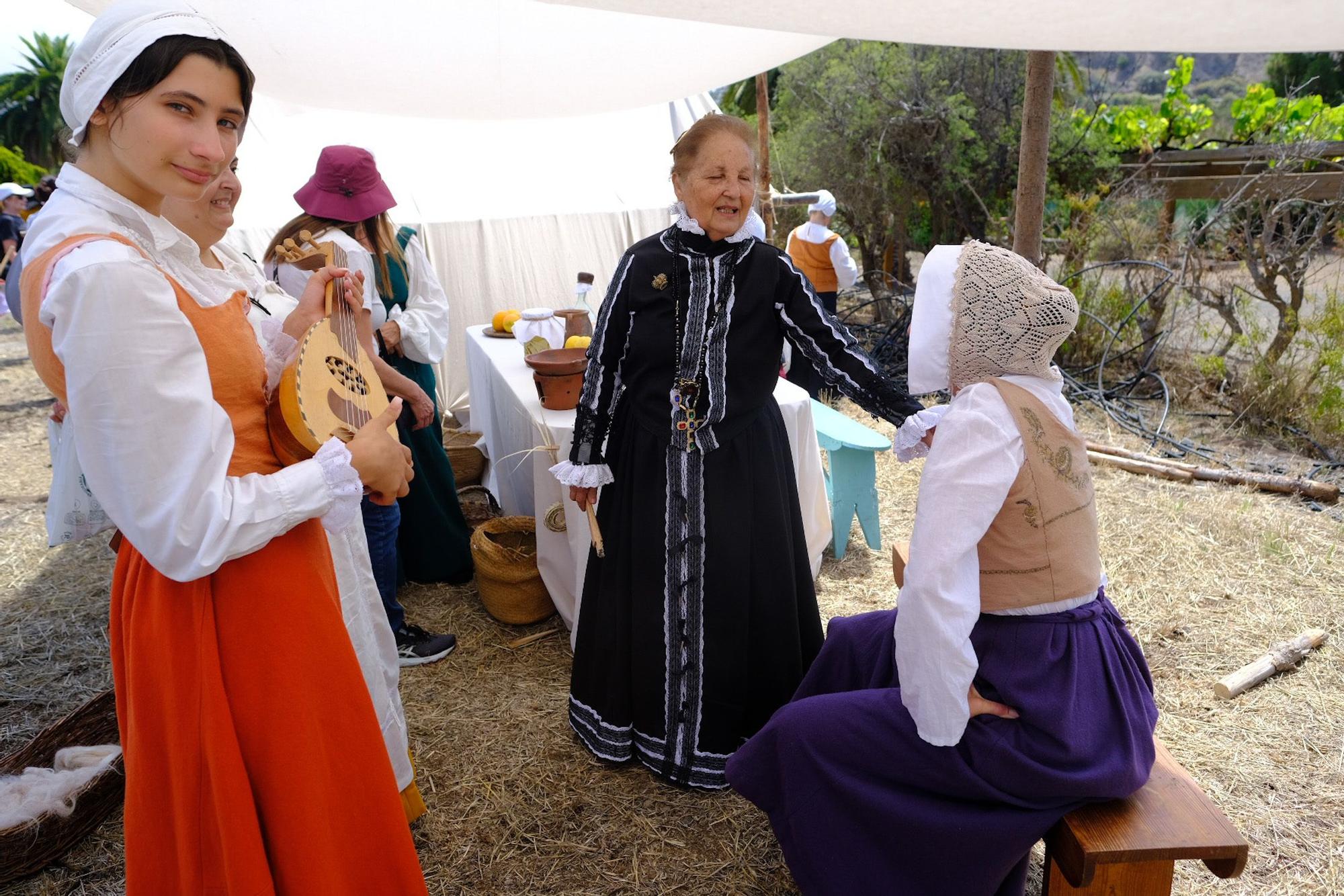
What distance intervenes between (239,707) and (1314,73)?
2231cm

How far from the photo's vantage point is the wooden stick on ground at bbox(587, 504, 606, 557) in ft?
7.97

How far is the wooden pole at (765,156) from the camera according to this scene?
6945 mm

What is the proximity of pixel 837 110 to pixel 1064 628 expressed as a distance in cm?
997

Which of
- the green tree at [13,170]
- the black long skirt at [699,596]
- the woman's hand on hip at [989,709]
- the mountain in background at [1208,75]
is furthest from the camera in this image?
the mountain in background at [1208,75]

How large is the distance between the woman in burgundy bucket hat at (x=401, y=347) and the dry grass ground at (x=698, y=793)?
0.57 ft

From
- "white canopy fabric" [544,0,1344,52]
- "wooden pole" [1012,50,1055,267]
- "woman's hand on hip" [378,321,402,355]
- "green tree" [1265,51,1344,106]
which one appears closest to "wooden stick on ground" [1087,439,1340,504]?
"wooden pole" [1012,50,1055,267]

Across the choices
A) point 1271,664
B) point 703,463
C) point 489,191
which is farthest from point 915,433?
point 489,191

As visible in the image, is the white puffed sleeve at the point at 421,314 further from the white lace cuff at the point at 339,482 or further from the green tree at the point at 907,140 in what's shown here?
the green tree at the point at 907,140

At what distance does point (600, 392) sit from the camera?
239cm

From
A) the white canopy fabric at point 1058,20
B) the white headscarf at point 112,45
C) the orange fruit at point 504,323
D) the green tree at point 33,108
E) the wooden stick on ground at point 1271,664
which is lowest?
the wooden stick on ground at point 1271,664

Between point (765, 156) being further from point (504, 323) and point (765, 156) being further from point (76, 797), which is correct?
point (76, 797)

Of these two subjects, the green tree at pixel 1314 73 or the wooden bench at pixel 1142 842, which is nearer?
the wooden bench at pixel 1142 842

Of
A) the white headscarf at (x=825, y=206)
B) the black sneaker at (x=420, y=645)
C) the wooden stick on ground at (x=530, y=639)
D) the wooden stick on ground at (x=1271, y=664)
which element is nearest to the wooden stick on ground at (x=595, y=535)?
the wooden stick on ground at (x=530, y=639)

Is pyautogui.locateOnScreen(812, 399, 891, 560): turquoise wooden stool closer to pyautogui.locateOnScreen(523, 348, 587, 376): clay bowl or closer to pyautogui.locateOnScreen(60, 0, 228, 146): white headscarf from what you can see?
pyautogui.locateOnScreen(523, 348, 587, 376): clay bowl
